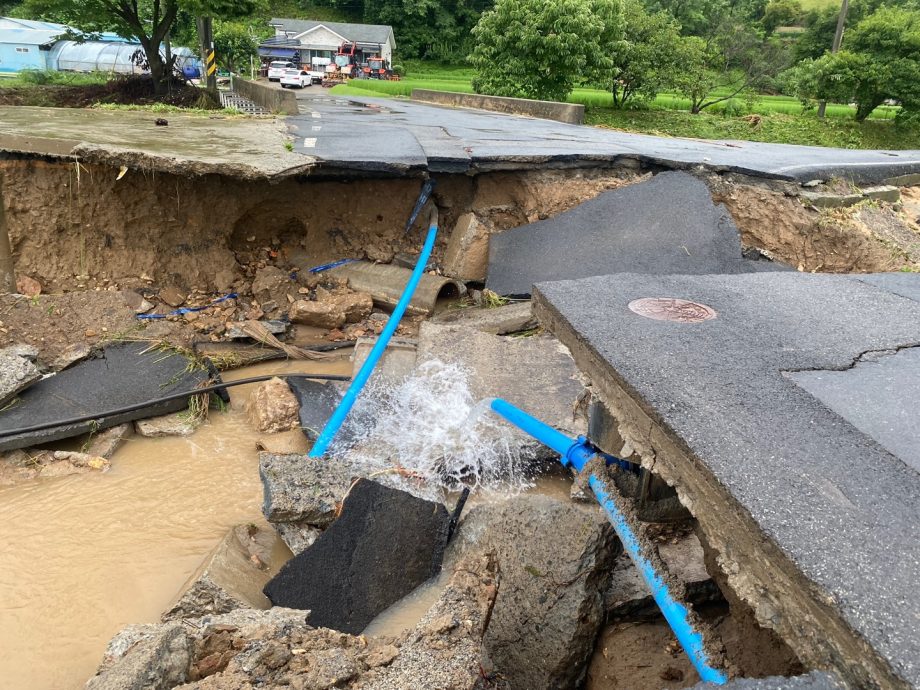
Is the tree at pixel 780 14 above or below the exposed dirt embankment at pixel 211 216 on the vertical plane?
above

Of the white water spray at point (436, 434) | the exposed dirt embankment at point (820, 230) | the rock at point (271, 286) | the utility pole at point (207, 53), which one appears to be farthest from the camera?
the utility pole at point (207, 53)

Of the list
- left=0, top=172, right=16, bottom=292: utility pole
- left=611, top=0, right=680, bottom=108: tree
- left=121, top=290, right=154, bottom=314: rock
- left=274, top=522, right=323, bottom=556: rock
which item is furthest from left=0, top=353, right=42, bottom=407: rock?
left=611, top=0, right=680, bottom=108: tree

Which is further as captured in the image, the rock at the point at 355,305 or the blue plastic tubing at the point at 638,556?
the rock at the point at 355,305

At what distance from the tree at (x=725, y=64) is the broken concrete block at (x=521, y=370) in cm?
2191

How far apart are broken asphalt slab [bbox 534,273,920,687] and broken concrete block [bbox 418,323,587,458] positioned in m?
1.26

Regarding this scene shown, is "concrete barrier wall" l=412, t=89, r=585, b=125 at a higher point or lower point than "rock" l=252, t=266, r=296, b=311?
higher

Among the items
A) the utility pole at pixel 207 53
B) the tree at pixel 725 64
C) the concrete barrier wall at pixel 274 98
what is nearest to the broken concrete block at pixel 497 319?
the concrete barrier wall at pixel 274 98

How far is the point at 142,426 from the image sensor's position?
4.52m

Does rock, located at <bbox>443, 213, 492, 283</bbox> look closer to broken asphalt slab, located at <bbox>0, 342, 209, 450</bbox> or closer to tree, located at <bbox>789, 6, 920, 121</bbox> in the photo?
broken asphalt slab, located at <bbox>0, 342, 209, 450</bbox>

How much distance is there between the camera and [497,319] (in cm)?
538

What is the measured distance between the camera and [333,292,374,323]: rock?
5.85 m

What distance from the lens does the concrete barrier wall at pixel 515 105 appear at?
12.7m

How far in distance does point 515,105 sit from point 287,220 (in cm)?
971

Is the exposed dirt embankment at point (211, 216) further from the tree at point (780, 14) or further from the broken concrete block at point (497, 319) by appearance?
the tree at point (780, 14)
